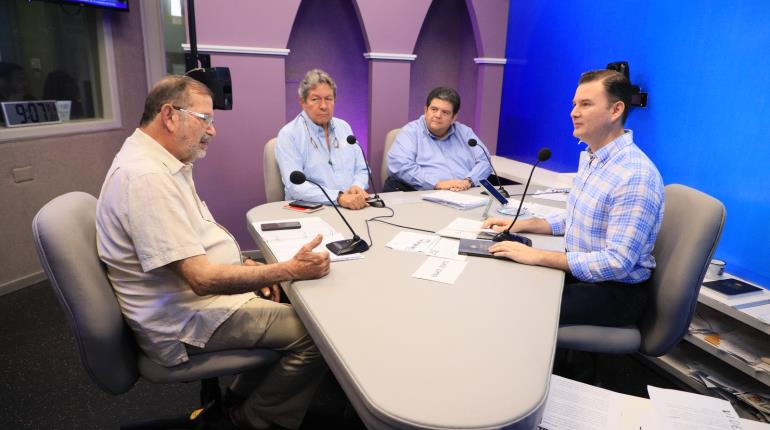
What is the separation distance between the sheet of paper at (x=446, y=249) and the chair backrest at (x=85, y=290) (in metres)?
0.95

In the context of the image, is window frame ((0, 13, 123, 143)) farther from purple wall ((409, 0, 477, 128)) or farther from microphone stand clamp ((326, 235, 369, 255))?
→ microphone stand clamp ((326, 235, 369, 255))

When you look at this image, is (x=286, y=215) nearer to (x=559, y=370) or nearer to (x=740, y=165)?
(x=559, y=370)

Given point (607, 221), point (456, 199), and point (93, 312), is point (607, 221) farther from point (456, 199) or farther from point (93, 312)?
point (93, 312)

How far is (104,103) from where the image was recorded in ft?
11.5

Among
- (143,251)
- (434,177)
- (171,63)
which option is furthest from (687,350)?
(171,63)

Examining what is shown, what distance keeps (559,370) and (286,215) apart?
1356mm

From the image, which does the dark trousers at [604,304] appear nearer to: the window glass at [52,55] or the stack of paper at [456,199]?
the stack of paper at [456,199]

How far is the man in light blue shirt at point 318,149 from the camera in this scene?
8.21 feet

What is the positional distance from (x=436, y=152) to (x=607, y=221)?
5.53ft

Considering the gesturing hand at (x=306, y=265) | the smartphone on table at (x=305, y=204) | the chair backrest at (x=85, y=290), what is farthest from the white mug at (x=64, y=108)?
the gesturing hand at (x=306, y=265)

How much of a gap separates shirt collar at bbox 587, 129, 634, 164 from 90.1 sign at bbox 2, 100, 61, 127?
322cm

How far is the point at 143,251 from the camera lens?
50.1 inches

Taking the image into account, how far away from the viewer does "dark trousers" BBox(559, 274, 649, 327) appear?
162 cm

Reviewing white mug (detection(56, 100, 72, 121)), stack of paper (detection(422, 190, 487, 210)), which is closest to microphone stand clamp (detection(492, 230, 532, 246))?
stack of paper (detection(422, 190, 487, 210))
